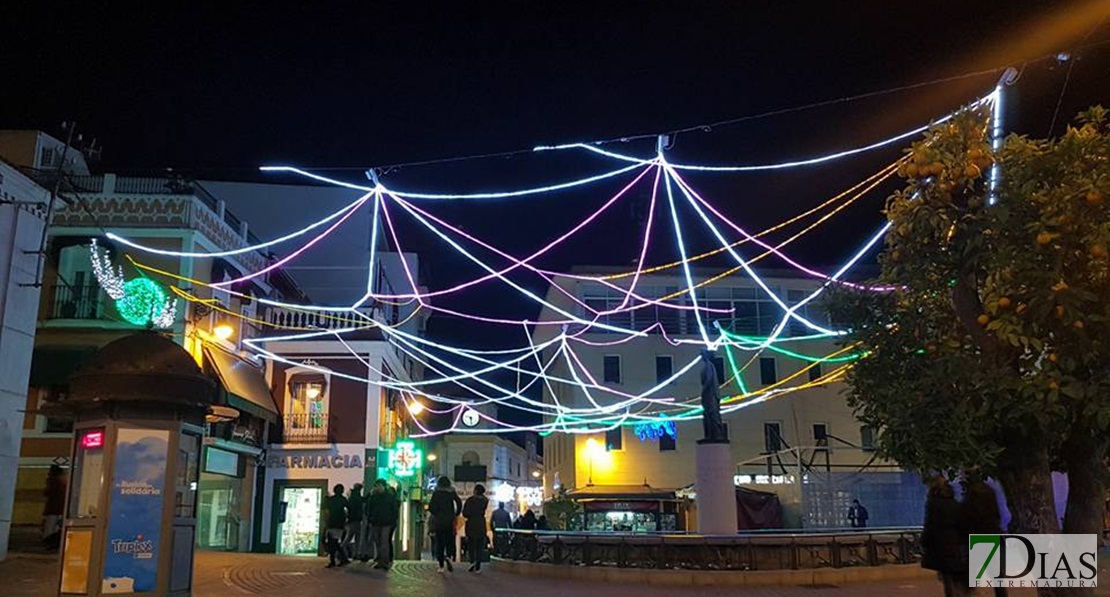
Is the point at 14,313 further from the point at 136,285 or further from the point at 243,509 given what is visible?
the point at 243,509

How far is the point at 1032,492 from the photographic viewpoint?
5.47 metres

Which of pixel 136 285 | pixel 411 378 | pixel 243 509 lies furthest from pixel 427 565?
pixel 411 378

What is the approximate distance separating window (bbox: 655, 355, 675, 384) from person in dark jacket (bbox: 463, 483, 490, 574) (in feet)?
88.9

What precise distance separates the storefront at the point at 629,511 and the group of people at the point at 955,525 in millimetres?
23789

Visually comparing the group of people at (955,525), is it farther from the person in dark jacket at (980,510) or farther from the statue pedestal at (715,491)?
the statue pedestal at (715,491)

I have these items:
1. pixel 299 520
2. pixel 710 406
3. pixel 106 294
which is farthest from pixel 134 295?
pixel 710 406

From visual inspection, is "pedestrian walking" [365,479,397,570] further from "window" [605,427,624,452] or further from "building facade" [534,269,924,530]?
"window" [605,427,624,452]

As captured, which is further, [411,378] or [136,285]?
[411,378]

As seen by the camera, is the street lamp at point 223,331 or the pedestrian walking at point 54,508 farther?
the street lamp at point 223,331

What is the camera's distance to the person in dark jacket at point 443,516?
49.8 ft

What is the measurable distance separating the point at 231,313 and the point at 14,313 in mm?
7365

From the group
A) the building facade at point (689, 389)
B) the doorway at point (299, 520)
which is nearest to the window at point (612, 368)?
the building facade at point (689, 389)

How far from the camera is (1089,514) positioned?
547 centimetres

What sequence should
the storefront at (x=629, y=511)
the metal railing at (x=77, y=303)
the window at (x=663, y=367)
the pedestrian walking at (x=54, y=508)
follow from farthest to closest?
1. the window at (x=663, y=367)
2. the storefront at (x=629, y=511)
3. the metal railing at (x=77, y=303)
4. the pedestrian walking at (x=54, y=508)
